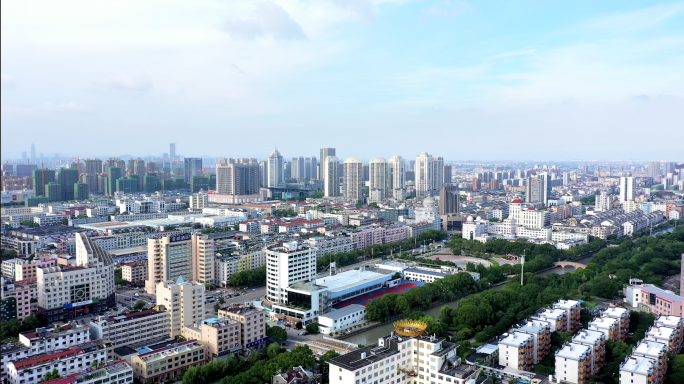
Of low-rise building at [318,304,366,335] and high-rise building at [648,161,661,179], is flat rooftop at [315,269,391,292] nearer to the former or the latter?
low-rise building at [318,304,366,335]

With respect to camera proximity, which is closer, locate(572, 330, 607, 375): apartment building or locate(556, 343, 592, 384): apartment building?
locate(556, 343, 592, 384): apartment building

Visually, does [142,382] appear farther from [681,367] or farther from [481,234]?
[481,234]

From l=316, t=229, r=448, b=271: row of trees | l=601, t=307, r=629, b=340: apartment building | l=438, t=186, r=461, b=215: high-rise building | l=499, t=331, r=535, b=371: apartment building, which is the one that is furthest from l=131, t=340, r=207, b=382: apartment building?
l=438, t=186, r=461, b=215: high-rise building

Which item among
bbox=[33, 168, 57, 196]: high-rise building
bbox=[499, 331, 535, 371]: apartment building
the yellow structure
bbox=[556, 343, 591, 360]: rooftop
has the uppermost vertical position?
bbox=[33, 168, 57, 196]: high-rise building

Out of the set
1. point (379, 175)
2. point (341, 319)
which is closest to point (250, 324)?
point (341, 319)

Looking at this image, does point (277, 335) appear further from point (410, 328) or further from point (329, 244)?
point (329, 244)

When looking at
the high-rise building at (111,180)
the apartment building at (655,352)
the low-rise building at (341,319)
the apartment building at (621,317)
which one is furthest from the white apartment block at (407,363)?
the high-rise building at (111,180)
